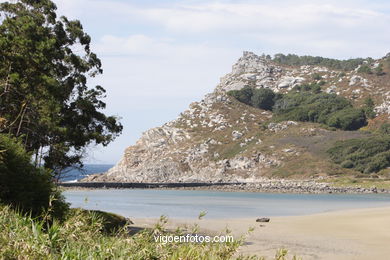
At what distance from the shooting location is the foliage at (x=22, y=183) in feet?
57.9

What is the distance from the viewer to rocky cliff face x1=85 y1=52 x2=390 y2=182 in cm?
12319

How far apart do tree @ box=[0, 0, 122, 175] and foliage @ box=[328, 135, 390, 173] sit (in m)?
85.9

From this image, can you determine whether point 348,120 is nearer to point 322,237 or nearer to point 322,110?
point 322,110

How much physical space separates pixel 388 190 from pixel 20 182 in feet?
276

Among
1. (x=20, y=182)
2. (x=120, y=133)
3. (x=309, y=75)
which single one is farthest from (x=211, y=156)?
(x=20, y=182)

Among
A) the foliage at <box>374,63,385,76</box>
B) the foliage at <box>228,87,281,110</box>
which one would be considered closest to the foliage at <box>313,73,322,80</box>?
the foliage at <box>374,63,385,76</box>

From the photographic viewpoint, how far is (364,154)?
11450 cm

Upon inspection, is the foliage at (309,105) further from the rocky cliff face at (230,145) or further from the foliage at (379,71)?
the foliage at (379,71)

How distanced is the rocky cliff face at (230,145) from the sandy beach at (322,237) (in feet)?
250

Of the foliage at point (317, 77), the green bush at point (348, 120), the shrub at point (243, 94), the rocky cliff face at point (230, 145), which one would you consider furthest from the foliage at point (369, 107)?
the foliage at point (317, 77)

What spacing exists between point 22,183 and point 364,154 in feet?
342

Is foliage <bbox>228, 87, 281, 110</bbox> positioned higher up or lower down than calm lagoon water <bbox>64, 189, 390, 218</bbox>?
higher up

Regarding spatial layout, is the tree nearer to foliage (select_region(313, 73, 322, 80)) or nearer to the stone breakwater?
the stone breakwater

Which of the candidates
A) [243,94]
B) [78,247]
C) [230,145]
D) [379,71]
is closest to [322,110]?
[230,145]
